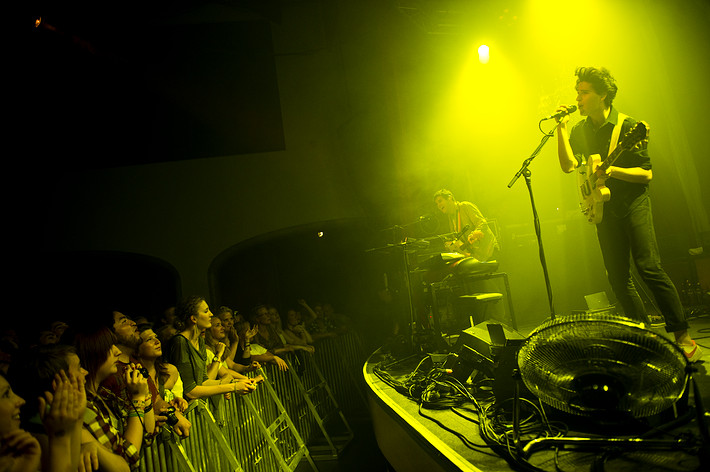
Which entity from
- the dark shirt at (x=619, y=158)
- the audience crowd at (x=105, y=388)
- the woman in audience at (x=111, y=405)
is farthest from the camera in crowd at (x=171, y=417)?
the dark shirt at (x=619, y=158)

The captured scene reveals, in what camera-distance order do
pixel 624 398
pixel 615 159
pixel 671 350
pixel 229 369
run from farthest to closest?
pixel 229 369
pixel 615 159
pixel 624 398
pixel 671 350

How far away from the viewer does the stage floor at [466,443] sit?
158cm

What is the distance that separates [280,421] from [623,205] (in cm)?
339

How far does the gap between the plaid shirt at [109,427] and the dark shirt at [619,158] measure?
2.85m

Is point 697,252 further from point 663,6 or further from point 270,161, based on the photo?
A: point 270,161

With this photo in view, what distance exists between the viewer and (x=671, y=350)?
1.32 metres

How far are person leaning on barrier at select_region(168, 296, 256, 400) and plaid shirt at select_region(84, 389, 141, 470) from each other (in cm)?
95

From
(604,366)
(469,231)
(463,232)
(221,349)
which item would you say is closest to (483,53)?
(469,231)

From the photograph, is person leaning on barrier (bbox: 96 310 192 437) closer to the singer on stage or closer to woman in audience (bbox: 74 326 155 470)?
woman in audience (bbox: 74 326 155 470)

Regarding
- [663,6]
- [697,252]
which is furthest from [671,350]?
[663,6]

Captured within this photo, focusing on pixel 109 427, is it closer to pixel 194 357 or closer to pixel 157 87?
pixel 194 357

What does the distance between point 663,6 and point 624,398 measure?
6.32 m

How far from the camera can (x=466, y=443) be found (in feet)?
6.59

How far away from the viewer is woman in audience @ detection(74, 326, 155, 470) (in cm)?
202
